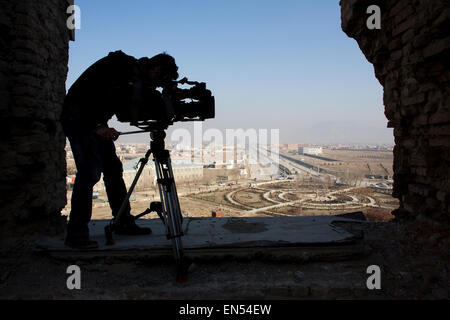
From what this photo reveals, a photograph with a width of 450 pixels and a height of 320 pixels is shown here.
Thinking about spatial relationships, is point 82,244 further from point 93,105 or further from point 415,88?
point 415,88

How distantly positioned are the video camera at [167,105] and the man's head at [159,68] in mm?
94

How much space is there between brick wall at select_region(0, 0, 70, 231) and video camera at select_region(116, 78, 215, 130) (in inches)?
43.7

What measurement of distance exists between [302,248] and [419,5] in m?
2.58

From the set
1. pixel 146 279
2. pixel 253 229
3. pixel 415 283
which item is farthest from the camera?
pixel 253 229

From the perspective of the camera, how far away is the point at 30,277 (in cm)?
209

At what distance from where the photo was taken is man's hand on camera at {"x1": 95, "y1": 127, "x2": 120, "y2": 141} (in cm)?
231

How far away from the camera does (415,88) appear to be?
2.84 m

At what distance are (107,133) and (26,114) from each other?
99 cm

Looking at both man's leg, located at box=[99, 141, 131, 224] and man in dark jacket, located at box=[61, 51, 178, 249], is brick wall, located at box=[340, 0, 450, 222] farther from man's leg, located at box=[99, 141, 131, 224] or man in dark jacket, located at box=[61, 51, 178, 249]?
man's leg, located at box=[99, 141, 131, 224]

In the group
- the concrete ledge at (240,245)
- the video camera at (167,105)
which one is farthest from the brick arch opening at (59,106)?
the video camera at (167,105)

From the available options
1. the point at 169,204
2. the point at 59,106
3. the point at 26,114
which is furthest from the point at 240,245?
the point at 59,106
